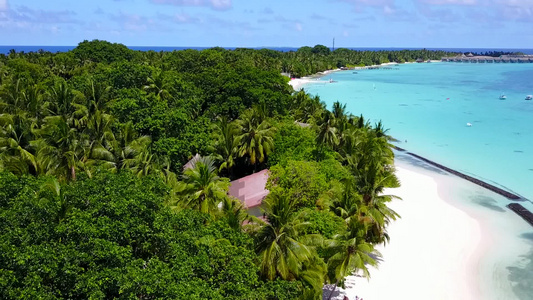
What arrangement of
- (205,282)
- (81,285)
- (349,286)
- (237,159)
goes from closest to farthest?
(81,285)
(205,282)
(349,286)
(237,159)

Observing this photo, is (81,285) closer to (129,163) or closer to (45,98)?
(129,163)

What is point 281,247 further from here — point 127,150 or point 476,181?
point 476,181

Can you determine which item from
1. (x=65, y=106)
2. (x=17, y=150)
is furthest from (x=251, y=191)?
(x=65, y=106)

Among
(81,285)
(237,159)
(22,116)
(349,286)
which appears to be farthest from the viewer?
(237,159)

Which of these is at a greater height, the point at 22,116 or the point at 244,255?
the point at 22,116

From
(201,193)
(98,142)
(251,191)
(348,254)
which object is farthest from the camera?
(251,191)

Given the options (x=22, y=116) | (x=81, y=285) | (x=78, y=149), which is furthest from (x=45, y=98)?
(x=81, y=285)

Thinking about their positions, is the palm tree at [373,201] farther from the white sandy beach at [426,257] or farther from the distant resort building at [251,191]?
the distant resort building at [251,191]
